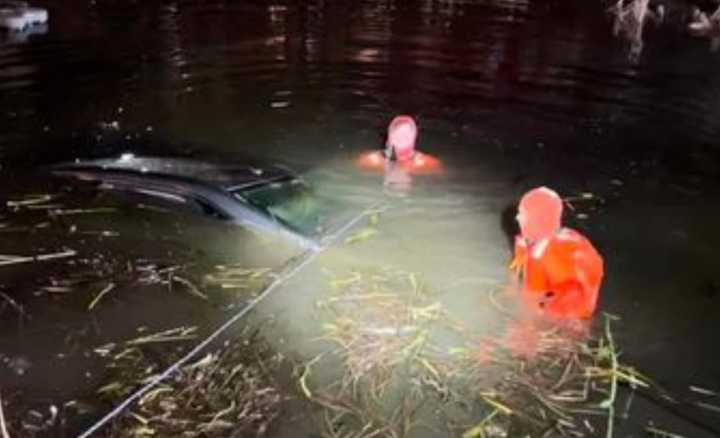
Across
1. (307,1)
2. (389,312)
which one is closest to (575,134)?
(389,312)

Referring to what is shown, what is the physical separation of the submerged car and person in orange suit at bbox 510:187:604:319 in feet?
5.79

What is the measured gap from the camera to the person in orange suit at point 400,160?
8.16 meters

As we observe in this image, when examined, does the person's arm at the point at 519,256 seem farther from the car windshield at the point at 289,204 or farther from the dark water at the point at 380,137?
the car windshield at the point at 289,204

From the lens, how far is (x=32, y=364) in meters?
4.82

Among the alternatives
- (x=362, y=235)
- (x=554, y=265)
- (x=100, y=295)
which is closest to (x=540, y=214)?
(x=554, y=265)

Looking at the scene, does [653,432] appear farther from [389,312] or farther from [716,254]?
[716,254]

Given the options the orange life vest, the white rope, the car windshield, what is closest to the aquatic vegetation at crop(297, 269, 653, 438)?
the orange life vest

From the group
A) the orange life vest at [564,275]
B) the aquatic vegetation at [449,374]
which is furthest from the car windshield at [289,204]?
the orange life vest at [564,275]

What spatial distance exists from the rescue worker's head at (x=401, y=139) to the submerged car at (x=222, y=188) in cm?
114

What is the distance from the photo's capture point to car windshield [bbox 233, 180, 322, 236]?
669 centimetres

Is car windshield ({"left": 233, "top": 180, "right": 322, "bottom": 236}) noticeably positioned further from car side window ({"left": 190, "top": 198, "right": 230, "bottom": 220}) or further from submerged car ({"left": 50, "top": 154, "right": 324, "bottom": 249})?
car side window ({"left": 190, "top": 198, "right": 230, "bottom": 220})

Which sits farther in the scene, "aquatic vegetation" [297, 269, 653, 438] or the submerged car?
the submerged car

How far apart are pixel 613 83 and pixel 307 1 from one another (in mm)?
10050

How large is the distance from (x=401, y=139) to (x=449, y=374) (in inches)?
152
